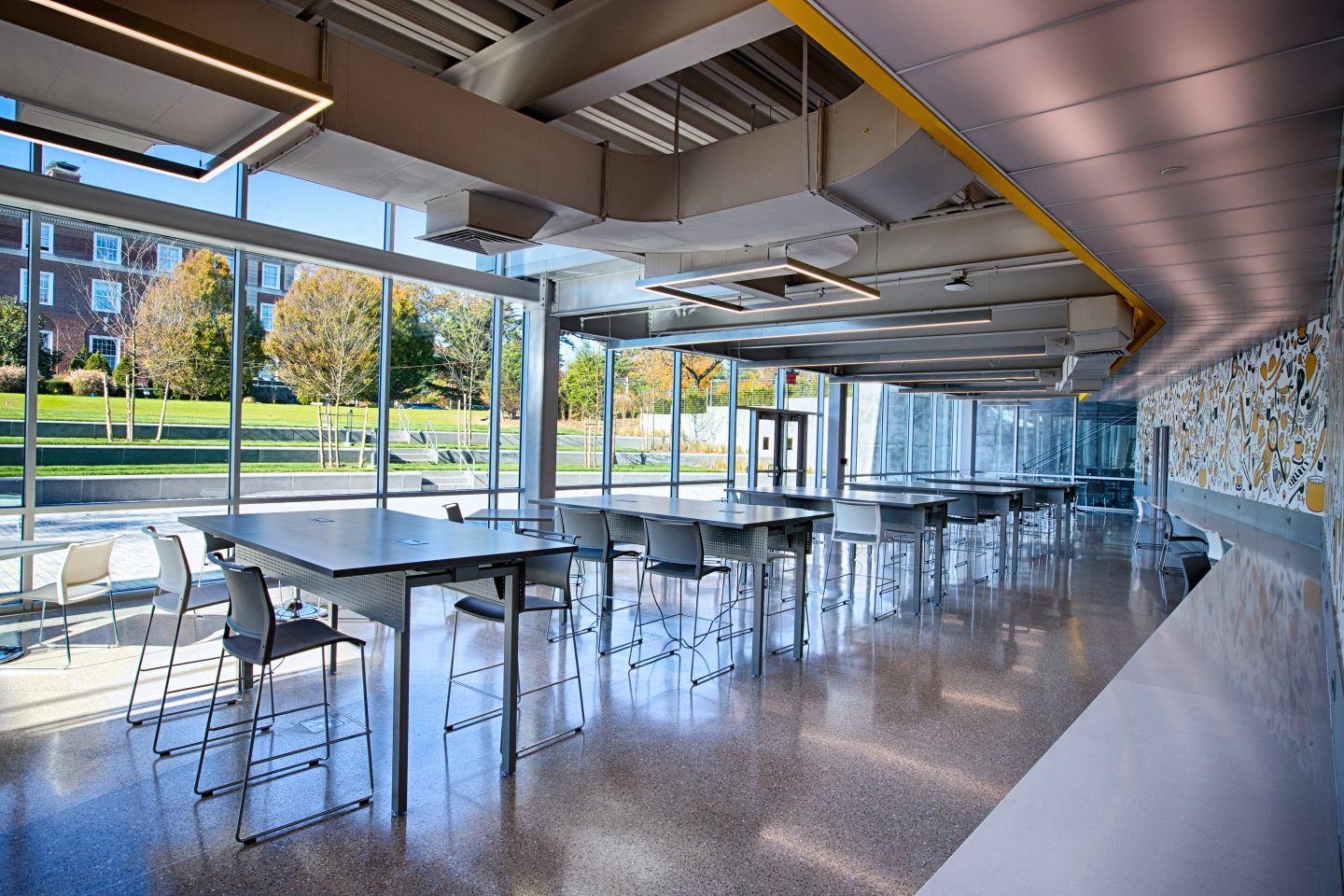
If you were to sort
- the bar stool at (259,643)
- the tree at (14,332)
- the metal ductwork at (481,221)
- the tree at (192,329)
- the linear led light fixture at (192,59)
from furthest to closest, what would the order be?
1. the tree at (192,329)
2. the tree at (14,332)
3. the metal ductwork at (481,221)
4. the bar stool at (259,643)
5. the linear led light fixture at (192,59)

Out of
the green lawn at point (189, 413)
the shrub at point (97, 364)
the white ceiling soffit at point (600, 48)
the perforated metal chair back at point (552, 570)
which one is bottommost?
the perforated metal chair back at point (552, 570)

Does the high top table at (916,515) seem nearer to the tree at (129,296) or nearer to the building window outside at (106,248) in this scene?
the tree at (129,296)

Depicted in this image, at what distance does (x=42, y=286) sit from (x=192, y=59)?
4.25 meters

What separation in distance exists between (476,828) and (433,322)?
641 cm

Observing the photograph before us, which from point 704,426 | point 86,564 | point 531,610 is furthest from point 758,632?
point 704,426

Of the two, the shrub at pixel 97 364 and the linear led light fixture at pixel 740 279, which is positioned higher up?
the linear led light fixture at pixel 740 279

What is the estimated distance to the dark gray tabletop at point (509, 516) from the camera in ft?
19.5

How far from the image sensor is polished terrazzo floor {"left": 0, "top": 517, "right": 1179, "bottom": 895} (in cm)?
258

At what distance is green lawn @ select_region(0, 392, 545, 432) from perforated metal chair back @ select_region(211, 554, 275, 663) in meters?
4.20

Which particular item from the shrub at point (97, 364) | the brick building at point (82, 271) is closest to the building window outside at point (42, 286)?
the brick building at point (82, 271)

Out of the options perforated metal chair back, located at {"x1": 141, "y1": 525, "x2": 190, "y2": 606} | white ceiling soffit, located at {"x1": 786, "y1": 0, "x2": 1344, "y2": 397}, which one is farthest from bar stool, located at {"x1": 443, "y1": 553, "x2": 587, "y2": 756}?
white ceiling soffit, located at {"x1": 786, "y1": 0, "x2": 1344, "y2": 397}

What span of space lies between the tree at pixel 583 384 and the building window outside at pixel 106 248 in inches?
185

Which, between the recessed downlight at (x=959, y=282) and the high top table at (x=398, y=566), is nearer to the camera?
the high top table at (x=398, y=566)

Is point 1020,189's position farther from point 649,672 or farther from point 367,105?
point 649,672
